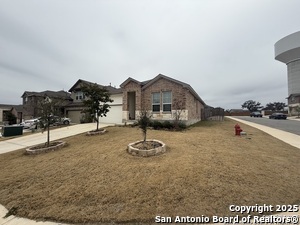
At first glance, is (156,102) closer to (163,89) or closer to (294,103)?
(163,89)

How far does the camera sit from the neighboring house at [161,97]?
14641 mm

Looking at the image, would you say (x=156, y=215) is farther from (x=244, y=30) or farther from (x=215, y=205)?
(x=244, y=30)

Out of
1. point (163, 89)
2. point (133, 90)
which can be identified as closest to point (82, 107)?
point (133, 90)

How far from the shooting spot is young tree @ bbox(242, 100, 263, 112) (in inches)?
2832

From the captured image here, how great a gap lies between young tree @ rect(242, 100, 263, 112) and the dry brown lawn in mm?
78644

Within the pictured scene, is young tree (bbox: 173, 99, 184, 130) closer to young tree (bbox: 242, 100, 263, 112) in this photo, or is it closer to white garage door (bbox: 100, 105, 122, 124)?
white garage door (bbox: 100, 105, 122, 124)

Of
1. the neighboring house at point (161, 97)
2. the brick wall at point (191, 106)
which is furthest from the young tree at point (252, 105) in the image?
the neighboring house at point (161, 97)

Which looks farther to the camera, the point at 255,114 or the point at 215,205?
the point at 255,114

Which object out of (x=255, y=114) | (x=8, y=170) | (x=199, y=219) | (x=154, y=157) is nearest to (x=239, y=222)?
(x=199, y=219)

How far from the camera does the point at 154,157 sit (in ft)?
19.3

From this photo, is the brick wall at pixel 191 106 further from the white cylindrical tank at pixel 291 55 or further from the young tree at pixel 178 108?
the white cylindrical tank at pixel 291 55

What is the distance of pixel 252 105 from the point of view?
7350 centimetres

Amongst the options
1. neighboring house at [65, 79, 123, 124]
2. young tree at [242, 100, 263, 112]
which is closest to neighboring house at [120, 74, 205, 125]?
neighboring house at [65, 79, 123, 124]

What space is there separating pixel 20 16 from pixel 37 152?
8782 millimetres
